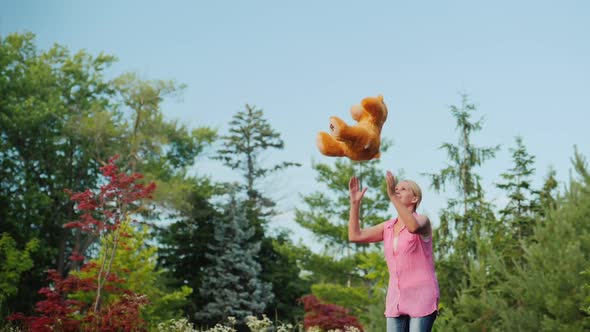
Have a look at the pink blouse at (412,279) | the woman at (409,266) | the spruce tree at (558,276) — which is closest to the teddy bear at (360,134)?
the woman at (409,266)

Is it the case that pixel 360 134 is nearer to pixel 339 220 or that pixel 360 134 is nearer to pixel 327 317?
pixel 327 317

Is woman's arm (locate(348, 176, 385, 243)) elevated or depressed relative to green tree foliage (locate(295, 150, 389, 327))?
depressed

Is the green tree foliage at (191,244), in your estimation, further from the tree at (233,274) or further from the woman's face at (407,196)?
the woman's face at (407,196)

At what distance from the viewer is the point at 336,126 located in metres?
3.54

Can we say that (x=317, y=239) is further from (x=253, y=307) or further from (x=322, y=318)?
(x=322, y=318)

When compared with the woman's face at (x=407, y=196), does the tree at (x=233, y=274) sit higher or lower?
higher

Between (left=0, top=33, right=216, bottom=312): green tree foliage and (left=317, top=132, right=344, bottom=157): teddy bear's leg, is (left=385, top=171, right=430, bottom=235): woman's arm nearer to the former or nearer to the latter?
(left=317, top=132, right=344, bottom=157): teddy bear's leg

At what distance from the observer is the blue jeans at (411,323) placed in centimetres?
337

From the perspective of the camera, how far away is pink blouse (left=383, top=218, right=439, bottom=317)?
11.1 ft

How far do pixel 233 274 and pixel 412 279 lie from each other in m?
19.6

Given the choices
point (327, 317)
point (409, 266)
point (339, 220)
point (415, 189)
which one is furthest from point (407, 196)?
point (339, 220)

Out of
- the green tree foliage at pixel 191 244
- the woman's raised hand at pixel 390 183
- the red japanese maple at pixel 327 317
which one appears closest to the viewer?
the woman's raised hand at pixel 390 183

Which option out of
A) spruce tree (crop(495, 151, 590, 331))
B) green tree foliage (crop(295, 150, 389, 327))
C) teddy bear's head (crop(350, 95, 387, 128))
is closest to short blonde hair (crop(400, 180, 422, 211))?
teddy bear's head (crop(350, 95, 387, 128))

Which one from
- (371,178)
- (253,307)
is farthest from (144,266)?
(371,178)
